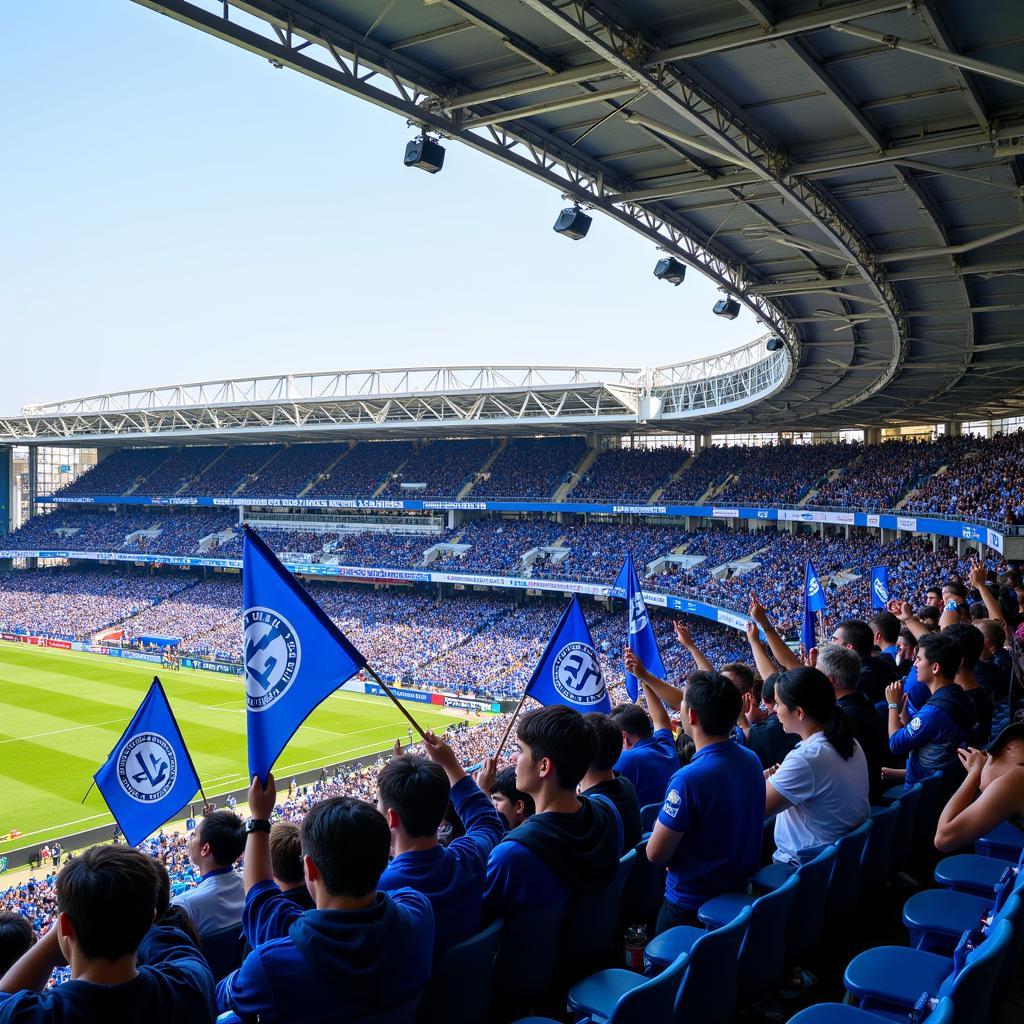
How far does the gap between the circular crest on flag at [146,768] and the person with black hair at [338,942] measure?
26.8 ft

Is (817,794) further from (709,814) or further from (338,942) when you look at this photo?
(338,942)

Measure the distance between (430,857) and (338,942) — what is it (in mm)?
676

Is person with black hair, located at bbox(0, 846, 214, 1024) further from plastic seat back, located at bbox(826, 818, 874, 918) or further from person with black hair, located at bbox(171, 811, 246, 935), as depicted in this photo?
plastic seat back, located at bbox(826, 818, 874, 918)

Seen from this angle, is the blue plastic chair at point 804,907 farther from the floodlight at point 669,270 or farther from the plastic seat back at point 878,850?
the floodlight at point 669,270

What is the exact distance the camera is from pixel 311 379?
4731 centimetres

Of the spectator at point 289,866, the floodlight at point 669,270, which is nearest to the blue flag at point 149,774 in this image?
the spectator at point 289,866

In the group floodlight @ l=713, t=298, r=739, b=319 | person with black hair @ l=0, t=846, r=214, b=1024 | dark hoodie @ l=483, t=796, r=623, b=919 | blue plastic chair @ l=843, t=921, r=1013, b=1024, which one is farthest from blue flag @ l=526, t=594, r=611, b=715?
floodlight @ l=713, t=298, r=739, b=319

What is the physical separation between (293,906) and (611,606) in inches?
1565

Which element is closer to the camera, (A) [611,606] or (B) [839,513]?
(B) [839,513]

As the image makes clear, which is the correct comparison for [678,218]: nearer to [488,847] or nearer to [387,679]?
[488,847]

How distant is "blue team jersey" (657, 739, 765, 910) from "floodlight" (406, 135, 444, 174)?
7.65 meters

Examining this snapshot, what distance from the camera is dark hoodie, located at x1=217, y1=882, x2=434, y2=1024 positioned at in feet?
8.27

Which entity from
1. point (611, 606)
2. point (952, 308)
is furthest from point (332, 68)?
point (611, 606)

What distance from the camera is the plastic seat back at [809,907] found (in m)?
3.99
